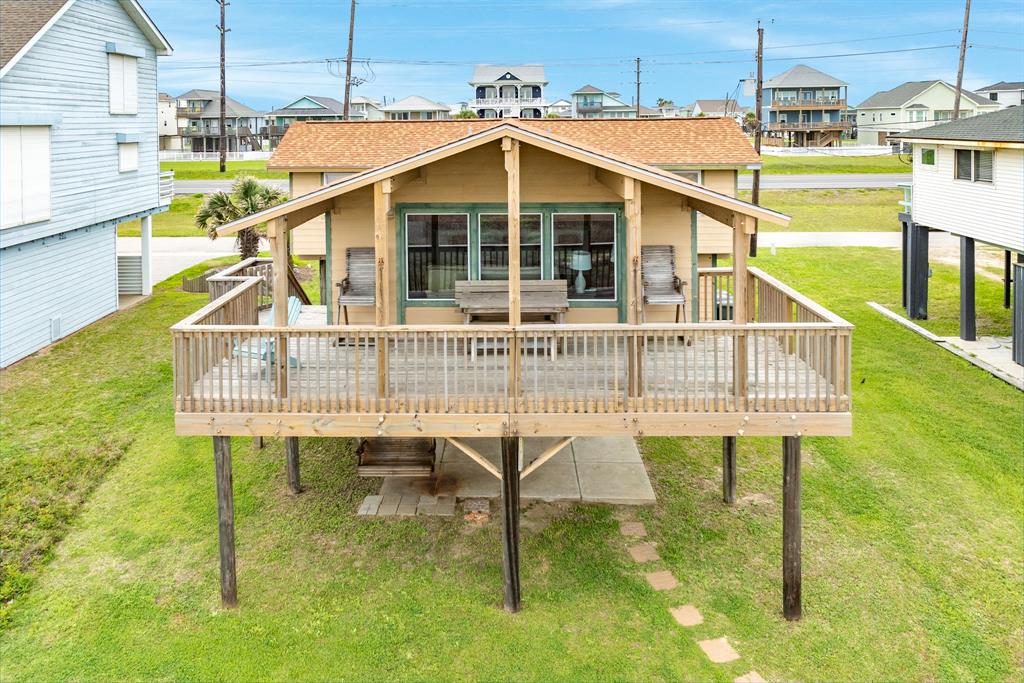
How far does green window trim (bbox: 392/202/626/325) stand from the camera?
11289mm

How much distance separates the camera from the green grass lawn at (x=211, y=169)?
2079 inches

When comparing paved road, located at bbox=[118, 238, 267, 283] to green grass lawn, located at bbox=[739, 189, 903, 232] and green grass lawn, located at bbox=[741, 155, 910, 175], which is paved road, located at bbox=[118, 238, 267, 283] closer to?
green grass lawn, located at bbox=[739, 189, 903, 232]

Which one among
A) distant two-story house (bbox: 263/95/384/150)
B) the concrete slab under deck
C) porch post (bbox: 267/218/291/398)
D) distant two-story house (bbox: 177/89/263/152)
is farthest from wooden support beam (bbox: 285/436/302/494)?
distant two-story house (bbox: 263/95/384/150)

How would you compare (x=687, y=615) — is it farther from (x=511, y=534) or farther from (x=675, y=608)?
(x=511, y=534)

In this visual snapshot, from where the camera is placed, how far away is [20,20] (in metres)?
19.0

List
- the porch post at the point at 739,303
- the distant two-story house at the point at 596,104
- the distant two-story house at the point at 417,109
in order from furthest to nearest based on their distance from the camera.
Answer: the distant two-story house at the point at 596,104
the distant two-story house at the point at 417,109
the porch post at the point at 739,303

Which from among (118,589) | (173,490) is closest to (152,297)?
(173,490)

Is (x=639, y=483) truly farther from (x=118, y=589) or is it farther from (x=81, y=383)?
(x=81, y=383)

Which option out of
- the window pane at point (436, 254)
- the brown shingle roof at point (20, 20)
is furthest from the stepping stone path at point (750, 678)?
the brown shingle roof at point (20, 20)

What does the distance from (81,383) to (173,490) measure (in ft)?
17.7

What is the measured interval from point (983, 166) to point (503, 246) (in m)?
13.3

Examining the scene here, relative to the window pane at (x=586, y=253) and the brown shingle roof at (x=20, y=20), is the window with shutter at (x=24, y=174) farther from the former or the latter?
the window pane at (x=586, y=253)

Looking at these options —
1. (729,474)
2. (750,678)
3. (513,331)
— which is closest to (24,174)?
(513,331)

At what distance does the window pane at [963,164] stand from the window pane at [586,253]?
12.6 m
